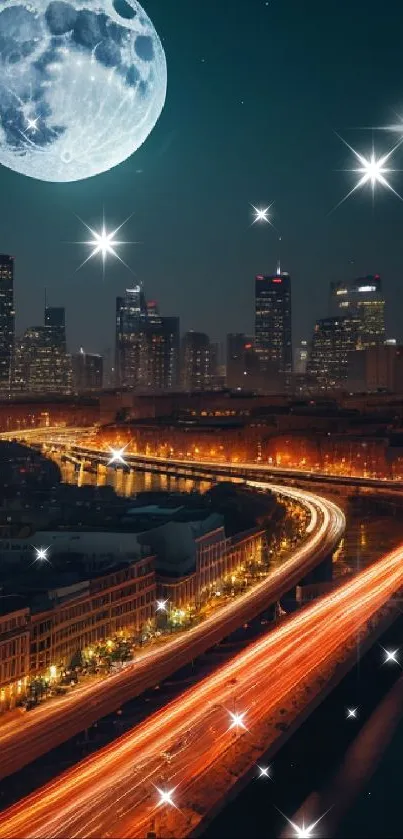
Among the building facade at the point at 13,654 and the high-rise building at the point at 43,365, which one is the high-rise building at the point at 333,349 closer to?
the high-rise building at the point at 43,365

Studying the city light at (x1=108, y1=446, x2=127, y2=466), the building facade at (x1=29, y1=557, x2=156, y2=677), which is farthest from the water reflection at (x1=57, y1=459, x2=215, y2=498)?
the building facade at (x1=29, y1=557, x2=156, y2=677)

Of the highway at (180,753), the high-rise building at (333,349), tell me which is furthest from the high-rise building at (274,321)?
the highway at (180,753)

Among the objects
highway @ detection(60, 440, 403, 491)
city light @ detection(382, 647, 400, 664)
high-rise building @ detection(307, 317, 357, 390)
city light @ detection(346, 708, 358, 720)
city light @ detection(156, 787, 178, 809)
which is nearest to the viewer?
city light @ detection(156, 787, 178, 809)

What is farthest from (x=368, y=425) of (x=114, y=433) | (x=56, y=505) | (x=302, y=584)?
(x=302, y=584)

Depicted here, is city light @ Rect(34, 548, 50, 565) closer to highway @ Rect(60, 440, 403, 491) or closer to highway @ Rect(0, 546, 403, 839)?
highway @ Rect(0, 546, 403, 839)

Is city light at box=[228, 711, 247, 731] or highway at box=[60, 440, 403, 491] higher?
highway at box=[60, 440, 403, 491]

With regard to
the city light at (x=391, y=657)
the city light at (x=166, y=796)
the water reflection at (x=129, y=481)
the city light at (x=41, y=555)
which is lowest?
the city light at (x=166, y=796)

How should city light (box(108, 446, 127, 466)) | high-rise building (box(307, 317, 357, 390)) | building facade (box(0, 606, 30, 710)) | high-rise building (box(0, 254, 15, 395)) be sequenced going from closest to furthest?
1. building facade (box(0, 606, 30, 710))
2. city light (box(108, 446, 127, 466))
3. high-rise building (box(0, 254, 15, 395))
4. high-rise building (box(307, 317, 357, 390))

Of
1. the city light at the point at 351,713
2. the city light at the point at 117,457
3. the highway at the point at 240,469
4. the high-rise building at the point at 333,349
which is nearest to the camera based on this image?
the city light at the point at 351,713
